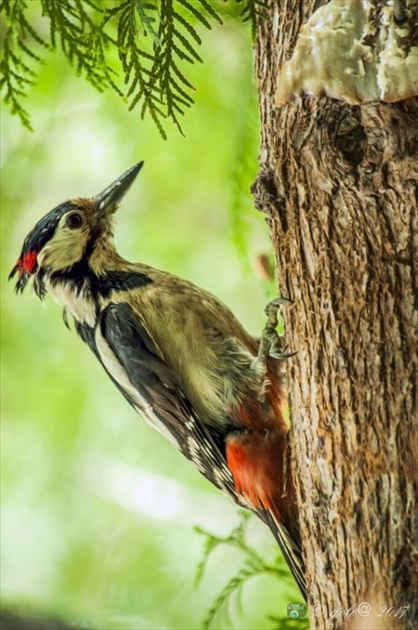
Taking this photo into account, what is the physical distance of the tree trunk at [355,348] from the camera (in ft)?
4.73

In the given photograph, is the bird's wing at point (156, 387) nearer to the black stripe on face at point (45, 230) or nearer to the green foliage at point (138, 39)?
the black stripe on face at point (45, 230)

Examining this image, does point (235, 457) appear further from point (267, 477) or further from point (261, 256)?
point (261, 256)

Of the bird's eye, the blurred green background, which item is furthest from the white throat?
the blurred green background

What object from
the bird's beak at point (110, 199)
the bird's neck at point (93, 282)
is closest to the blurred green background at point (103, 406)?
the bird's beak at point (110, 199)

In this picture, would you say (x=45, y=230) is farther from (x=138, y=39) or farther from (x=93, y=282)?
(x=138, y=39)

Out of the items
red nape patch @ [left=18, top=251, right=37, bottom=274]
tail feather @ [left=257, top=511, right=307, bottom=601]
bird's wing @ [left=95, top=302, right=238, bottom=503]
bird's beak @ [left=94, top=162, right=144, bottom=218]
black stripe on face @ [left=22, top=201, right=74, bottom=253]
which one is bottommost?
tail feather @ [left=257, top=511, right=307, bottom=601]

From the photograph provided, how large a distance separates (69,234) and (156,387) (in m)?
0.49

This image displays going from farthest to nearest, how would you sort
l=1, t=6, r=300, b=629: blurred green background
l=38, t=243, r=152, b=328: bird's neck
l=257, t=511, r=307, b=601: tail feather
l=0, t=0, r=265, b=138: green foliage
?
1. l=1, t=6, r=300, b=629: blurred green background
2. l=38, t=243, r=152, b=328: bird's neck
3. l=257, t=511, r=307, b=601: tail feather
4. l=0, t=0, r=265, b=138: green foliage

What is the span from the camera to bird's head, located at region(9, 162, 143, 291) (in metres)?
2.36

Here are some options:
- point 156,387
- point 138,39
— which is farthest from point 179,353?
point 138,39

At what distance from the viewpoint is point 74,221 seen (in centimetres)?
237

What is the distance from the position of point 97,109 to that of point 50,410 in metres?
1.29

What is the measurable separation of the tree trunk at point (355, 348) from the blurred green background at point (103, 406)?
1888mm

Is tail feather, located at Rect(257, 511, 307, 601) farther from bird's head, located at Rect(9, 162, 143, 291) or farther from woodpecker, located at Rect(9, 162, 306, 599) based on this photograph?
bird's head, located at Rect(9, 162, 143, 291)
